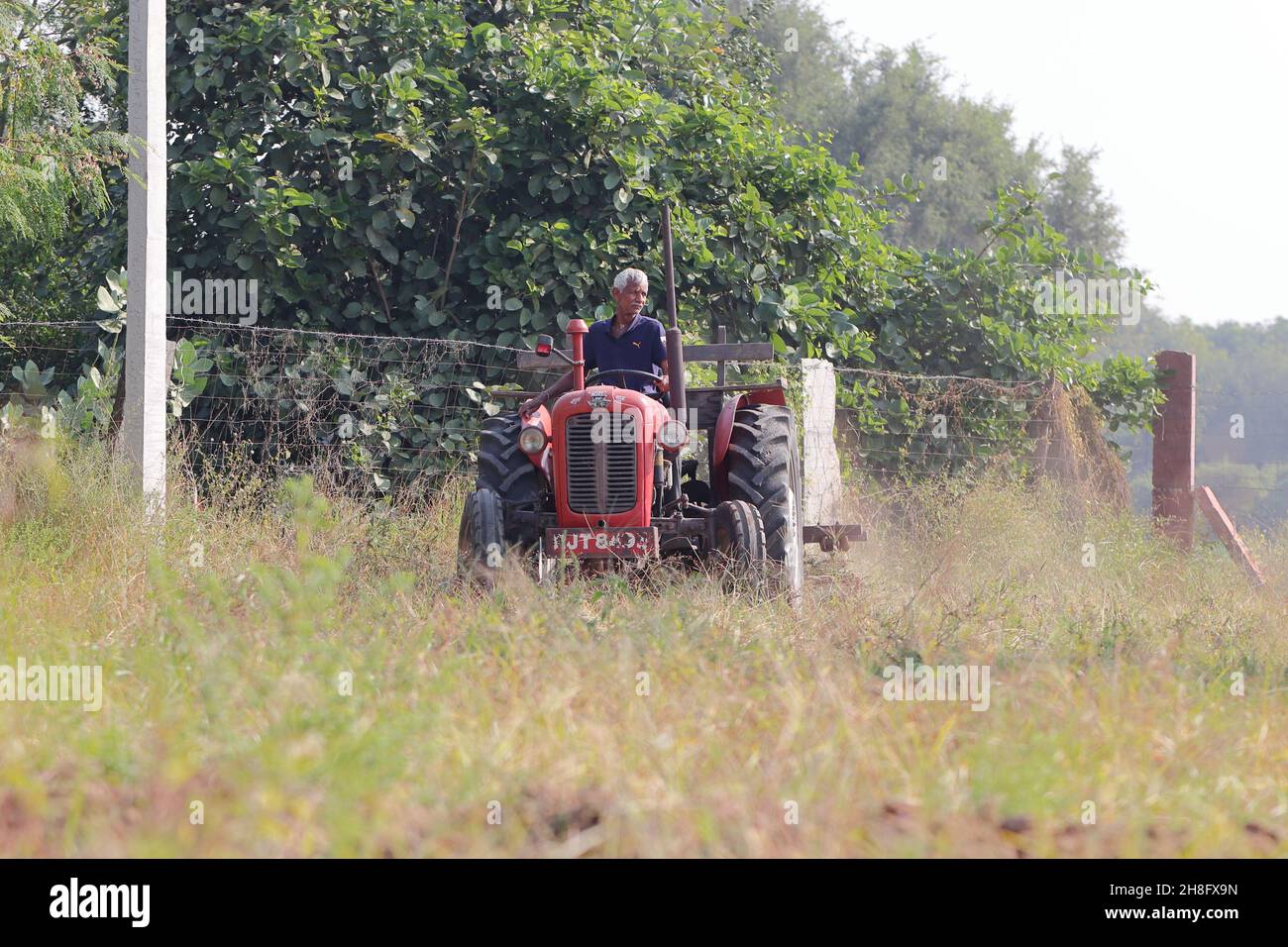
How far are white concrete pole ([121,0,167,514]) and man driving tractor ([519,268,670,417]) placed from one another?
2411 mm

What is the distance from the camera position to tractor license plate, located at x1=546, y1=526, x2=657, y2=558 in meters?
6.80

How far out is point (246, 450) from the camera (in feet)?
32.9

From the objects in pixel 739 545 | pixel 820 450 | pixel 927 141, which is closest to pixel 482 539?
pixel 739 545

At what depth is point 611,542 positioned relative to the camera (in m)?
6.80

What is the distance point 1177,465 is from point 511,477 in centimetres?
709

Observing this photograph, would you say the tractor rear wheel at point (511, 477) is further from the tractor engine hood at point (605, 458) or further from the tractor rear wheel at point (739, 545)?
the tractor rear wheel at point (739, 545)

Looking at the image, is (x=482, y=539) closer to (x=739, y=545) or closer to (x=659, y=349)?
(x=739, y=545)

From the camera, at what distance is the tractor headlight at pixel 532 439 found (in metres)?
7.17

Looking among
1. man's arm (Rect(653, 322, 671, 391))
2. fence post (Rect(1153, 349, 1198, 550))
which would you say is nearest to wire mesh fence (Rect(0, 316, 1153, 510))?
man's arm (Rect(653, 322, 671, 391))

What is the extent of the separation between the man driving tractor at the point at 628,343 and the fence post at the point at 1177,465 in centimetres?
597

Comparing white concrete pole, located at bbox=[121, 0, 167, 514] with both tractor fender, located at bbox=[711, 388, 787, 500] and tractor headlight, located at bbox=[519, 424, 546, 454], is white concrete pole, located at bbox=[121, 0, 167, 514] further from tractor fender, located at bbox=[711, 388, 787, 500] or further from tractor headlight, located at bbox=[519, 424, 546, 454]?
tractor fender, located at bbox=[711, 388, 787, 500]

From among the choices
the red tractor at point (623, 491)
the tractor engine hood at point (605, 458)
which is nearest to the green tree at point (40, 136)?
the red tractor at point (623, 491)

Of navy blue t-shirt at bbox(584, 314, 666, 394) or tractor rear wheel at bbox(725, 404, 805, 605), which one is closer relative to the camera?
tractor rear wheel at bbox(725, 404, 805, 605)
